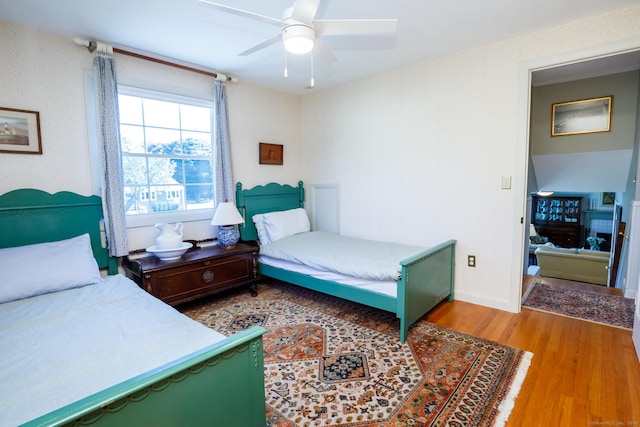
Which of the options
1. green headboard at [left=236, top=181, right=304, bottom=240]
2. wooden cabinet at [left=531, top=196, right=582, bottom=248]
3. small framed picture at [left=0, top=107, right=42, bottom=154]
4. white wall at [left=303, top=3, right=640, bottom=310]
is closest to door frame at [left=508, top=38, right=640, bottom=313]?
white wall at [left=303, top=3, right=640, bottom=310]

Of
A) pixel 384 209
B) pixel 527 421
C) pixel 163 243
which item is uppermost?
pixel 384 209

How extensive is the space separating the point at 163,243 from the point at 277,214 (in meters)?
1.35

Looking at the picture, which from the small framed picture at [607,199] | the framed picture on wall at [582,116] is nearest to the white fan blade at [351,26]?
the framed picture on wall at [582,116]

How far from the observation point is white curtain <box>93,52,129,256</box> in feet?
8.42

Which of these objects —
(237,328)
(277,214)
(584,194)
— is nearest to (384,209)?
(277,214)

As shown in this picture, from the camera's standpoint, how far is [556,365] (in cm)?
203

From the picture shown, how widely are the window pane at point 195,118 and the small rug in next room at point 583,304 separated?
368 cm

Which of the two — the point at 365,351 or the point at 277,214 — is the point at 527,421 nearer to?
the point at 365,351

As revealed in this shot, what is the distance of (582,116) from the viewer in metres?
3.57

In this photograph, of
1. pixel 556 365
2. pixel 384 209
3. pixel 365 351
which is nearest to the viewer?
pixel 556 365

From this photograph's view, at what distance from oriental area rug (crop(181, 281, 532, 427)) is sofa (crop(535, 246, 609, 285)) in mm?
3762

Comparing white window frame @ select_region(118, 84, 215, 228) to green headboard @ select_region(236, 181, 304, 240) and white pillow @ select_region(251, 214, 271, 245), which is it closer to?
green headboard @ select_region(236, 181, 304, 240)

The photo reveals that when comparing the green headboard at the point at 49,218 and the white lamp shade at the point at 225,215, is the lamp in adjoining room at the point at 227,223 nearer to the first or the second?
the white lamp shade at the point at 225,215

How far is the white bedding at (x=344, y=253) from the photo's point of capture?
254cm
